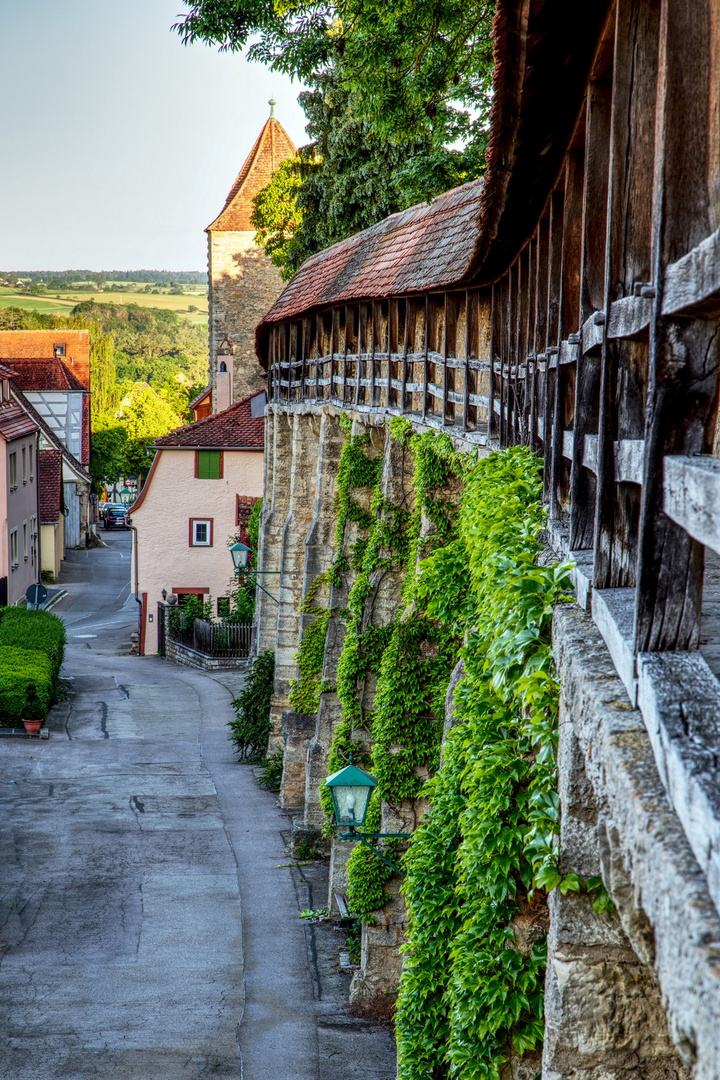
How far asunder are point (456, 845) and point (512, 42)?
5.23 meters

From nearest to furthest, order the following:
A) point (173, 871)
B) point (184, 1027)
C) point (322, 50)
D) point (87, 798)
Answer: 1. point (184, 1027)
2. point (322, 50)
3. point (173, 871)
4. point (87, 798)

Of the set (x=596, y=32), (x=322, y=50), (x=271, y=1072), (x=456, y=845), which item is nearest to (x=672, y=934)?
(x=596, y=32)

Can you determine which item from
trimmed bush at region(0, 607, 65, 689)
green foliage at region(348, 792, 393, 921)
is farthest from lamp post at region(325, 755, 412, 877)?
trimmed bush at region(0, 607, 65, 689)

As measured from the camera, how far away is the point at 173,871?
16812 millimetres

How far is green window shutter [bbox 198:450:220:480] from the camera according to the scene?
36.5 metres

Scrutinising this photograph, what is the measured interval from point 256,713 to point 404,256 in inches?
458

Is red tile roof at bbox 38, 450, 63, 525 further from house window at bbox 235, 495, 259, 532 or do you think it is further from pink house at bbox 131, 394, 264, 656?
house window at bbox 235, 495, 259, 532

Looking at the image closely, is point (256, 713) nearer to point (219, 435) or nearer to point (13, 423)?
point (219, 435)

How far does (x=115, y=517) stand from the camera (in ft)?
232

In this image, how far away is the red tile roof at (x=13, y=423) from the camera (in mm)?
33688

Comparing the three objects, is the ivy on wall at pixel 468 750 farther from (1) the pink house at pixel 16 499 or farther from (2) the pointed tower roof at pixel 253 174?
(2) the pointed tower roof at pixel 253 174

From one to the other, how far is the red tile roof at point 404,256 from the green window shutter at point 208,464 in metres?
14.8

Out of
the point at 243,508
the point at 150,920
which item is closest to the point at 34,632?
the point at 243,508

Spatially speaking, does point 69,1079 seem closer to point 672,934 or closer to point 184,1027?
point 184,1027
